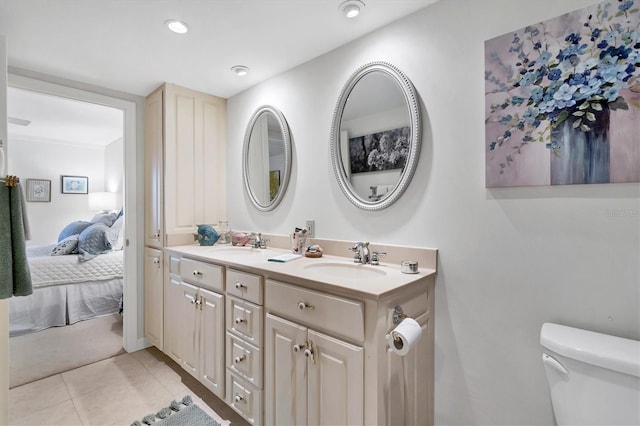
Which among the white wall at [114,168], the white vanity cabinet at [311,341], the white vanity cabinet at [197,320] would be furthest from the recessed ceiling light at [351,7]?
A: the white wall at [114,168]

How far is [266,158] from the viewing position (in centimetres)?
244

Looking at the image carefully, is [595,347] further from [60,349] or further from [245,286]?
[60,349]

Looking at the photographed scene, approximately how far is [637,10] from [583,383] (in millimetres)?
1246

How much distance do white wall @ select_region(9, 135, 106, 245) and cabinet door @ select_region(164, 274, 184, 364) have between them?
4097mm

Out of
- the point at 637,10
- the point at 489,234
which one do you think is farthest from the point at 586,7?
the point at 489,234

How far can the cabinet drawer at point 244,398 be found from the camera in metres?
1.62

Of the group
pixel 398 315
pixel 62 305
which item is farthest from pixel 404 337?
pixel 62 305

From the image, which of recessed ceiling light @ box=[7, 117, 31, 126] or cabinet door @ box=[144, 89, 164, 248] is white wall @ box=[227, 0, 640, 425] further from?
recessed ceiling light @ box=[7, 117, 31, 126]

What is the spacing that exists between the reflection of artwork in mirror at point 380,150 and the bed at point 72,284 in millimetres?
3489

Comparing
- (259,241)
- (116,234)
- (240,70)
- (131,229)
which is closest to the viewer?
(240,70)

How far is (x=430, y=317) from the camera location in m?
1.50

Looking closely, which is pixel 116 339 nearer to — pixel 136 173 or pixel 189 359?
pixel 189 359

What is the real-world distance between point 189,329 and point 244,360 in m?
0.66

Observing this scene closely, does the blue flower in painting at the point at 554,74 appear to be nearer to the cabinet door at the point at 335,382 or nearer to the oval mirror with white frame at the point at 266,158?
the cabinet door at the point at 335,382
